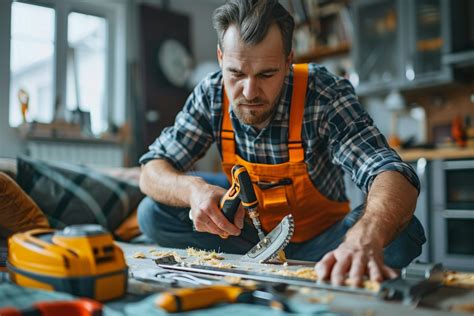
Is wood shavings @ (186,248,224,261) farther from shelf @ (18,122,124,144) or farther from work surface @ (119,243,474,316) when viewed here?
shelf @ (18,122,124,144)

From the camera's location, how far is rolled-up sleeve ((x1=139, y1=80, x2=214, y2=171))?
5.25ft

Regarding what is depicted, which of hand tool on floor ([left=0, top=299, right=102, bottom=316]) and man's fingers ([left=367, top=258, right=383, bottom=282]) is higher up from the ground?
man's fingers ([left=367, top=258, right=383, bottom=282])

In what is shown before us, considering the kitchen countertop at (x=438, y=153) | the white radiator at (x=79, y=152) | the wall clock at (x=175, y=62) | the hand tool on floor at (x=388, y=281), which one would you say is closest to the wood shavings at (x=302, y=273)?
the hand tool on floor at (x=388, y=281)

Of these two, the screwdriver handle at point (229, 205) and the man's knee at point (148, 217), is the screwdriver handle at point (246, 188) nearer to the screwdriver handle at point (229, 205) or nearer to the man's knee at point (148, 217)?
the screwdriver handle at point (229, 205)

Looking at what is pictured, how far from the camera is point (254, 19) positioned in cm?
130

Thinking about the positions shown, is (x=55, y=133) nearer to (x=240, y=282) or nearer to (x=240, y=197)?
(x=240, y=197)

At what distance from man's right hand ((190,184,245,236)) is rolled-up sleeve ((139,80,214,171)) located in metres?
0.41

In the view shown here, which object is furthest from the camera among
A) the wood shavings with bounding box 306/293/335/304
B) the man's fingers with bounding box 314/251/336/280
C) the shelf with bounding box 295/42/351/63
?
the shelf with bounding box 295/42/351/63

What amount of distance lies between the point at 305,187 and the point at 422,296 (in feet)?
2.35

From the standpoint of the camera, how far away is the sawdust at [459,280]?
92 centimetres

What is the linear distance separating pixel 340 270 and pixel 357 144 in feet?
1.79

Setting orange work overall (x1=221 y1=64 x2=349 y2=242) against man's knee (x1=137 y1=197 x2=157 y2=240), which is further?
man's knee (x1=137 y1=197 x2=157 y2=240)

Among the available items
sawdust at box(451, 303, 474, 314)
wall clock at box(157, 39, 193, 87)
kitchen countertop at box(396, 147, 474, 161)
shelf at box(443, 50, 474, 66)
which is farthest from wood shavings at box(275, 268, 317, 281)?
wall clock at box(157, 39, 193, 87)

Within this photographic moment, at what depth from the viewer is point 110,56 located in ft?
14.0
